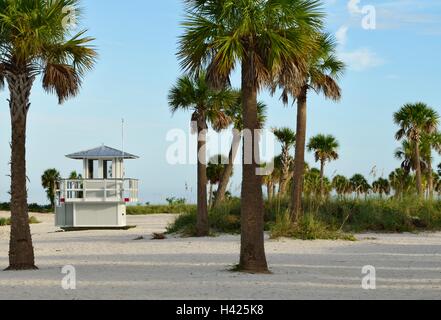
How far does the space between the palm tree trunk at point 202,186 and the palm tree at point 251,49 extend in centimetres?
1142

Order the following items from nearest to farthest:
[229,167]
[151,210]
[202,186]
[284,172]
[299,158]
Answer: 1. [299,158]
2. [202,186]
3. [284,172]
4. [229,167]
5. [151,210]

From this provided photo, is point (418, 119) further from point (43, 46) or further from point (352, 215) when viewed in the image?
point (43, 46)

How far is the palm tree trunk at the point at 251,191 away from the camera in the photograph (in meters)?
16.3

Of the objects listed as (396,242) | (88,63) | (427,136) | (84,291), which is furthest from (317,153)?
(84,291)

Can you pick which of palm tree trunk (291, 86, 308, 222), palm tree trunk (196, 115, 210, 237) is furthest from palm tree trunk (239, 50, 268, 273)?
palm tree trunk (196, 115, 210, 237)

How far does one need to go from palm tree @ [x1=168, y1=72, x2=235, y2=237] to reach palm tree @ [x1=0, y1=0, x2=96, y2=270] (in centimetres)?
1042

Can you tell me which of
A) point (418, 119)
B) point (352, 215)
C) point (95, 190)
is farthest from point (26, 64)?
point (418, 119)

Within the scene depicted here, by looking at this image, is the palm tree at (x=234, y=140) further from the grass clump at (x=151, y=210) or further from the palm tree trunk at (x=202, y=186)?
the grass clump at (x=151, y=210)

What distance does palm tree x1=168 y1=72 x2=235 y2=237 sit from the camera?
92.5 feet

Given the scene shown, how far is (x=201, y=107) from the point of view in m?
28.7

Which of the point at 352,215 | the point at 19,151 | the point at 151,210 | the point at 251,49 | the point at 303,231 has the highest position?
the point at 251,49

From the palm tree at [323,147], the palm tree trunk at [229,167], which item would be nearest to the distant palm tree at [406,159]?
the palm tree at [323,147]

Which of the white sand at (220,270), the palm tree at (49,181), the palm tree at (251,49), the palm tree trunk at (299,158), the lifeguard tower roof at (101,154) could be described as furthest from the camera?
the palm tree at (49,181)

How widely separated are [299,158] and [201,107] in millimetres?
4095
